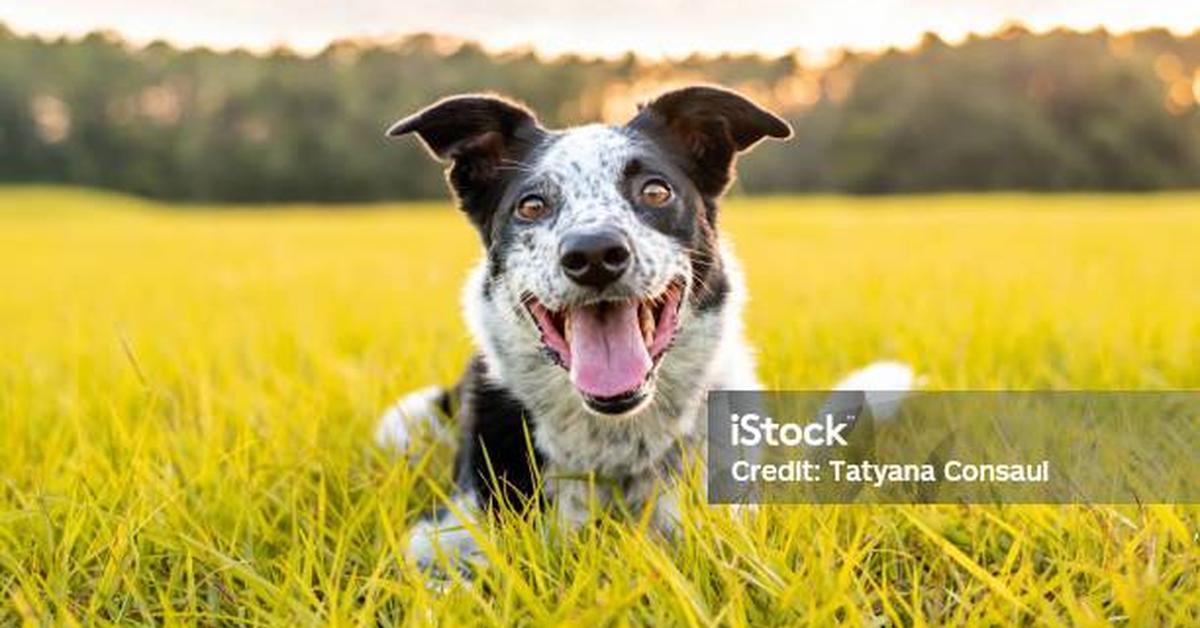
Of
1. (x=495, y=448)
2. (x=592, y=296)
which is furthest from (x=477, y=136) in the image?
(x=495, y=448)

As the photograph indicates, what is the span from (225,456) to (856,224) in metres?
16.6

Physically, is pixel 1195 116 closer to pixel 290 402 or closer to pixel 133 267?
pixel 133 267

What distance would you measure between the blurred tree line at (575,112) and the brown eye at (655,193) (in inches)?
1932

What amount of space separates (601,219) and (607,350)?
373 mm

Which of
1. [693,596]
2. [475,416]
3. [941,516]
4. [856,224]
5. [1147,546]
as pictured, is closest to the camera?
[693,596]

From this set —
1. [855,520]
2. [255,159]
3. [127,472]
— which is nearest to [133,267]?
[127,472]

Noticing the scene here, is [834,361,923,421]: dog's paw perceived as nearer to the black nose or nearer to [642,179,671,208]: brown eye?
[642,179,671,208]: brown eye

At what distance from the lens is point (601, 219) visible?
9.92 feet

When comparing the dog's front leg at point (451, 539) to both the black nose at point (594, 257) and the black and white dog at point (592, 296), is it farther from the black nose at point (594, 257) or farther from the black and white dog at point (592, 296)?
the black nose at point (594, 257)

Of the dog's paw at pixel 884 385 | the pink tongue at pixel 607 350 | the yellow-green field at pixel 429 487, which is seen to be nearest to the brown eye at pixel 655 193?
the pink tongue at pixel 607 350

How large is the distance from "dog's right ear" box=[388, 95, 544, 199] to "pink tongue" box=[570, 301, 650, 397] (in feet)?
2.48

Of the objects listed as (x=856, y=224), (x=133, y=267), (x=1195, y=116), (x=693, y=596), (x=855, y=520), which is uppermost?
(x=1195, y=116)

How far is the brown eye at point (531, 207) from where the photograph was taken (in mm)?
3256

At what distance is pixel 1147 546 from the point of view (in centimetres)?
246
